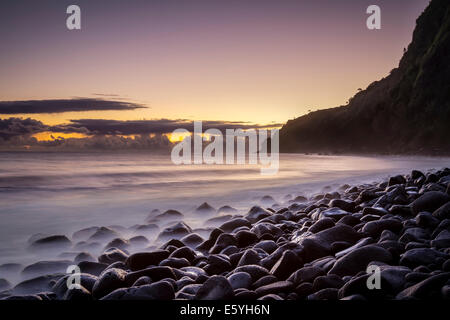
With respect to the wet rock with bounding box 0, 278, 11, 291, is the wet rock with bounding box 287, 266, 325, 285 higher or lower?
higher

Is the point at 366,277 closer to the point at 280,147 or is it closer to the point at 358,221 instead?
the point at 358,221

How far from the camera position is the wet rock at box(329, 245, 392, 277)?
2750mm

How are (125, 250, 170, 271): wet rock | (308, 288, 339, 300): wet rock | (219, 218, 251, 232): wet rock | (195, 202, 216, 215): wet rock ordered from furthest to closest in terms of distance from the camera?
(195, 202, 216, 215): wet rock
(219, 218, 251, 232): wet rock
(125, 250, 170, 271): wet rock
(308, 288, 339, 300): wet rock

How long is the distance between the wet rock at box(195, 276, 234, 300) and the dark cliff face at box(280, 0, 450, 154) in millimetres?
41402

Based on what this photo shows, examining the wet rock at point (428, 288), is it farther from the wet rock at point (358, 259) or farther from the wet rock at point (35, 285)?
the wet rock at point (35, 285)

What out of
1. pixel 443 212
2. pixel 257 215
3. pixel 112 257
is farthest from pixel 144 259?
pixel 443 212

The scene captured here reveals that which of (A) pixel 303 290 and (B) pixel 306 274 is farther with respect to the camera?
(B) pixel 306 274

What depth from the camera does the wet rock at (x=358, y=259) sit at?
275 centimetres

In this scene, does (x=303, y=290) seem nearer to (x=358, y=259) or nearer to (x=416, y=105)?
(x=358, y=259)

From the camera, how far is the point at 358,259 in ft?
9.20

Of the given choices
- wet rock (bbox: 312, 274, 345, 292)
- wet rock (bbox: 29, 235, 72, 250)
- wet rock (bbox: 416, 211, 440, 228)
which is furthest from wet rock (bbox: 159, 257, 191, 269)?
wet rock (bbox: 416, 211, 440, 228)

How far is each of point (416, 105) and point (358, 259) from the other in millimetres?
49799

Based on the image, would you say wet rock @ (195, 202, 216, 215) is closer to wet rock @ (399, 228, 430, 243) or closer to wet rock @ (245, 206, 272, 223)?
wet rock @ (245, 206, 272, 223)

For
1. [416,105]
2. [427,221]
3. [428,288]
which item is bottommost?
[428,288]
